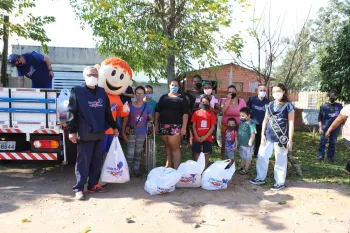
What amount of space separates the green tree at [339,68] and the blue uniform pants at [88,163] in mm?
8738

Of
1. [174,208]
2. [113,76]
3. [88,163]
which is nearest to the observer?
[174,208]

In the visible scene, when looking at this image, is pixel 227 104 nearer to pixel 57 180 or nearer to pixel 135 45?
pixel 135 45

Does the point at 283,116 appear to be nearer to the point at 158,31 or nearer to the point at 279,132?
the point at 279,132

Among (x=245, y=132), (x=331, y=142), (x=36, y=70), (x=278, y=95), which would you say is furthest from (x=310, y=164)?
(x=36, y=70)

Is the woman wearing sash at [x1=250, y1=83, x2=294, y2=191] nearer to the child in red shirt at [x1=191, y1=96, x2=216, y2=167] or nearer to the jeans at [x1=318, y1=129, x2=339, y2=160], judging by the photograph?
the child in red shirt at [x1=191, y1=96, x2=216, y2=167]

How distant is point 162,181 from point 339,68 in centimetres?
854

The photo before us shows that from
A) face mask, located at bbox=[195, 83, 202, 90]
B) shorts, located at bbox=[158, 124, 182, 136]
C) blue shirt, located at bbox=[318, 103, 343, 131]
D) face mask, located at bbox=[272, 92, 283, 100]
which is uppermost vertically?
face mask, located at bbox=[195, 83, 202, 90]

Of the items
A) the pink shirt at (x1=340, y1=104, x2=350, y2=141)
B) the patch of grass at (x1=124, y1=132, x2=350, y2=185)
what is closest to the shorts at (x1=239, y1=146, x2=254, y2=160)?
the patch of grass at (x1=124, y1=132, x2=350, y2=185)

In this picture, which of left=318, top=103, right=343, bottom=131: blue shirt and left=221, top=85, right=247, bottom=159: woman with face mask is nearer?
left=221, top=85, right=247, bottom=159: woman with face mask

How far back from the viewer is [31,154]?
489cm

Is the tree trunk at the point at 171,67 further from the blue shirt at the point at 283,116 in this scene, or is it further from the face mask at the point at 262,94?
the blue shirt at the point at 283,116

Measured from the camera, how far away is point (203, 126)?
514cm

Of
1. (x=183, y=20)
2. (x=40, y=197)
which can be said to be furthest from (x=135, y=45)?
(x=40, y=197)

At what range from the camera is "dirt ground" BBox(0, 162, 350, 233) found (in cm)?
363
